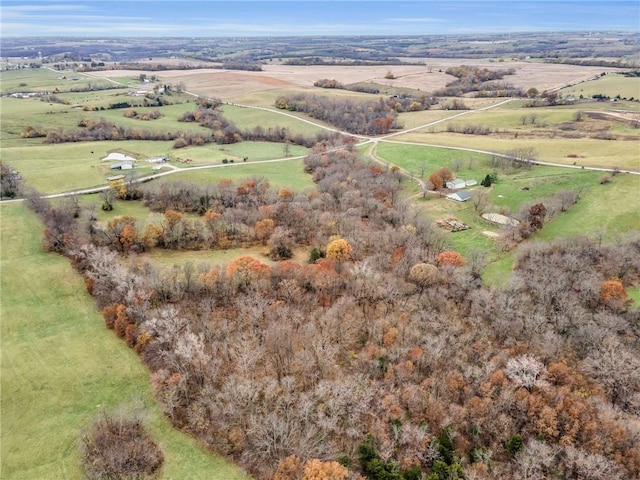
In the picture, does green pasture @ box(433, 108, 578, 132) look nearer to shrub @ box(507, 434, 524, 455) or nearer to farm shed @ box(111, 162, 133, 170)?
farm shed @ box(111, 162, 133, 170)

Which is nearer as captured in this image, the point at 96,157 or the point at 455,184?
the point at 455,184

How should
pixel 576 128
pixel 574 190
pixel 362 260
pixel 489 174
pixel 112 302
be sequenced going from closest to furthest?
pixel 112 302
pixel 362 260
pixel 574 190
pixel 489 174
pixel 576 128

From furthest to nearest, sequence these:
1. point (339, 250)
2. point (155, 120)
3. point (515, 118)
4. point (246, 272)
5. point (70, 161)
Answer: point (155, 120)
point (515, 118)
point (70, 161)
point (339, 250)
point (246, 272)

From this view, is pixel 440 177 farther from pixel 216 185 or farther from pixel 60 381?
pixel 60 381

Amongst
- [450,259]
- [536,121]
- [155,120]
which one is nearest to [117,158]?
[155,120]

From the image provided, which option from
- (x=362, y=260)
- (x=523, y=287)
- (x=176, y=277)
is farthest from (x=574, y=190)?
(x=176, y=277)

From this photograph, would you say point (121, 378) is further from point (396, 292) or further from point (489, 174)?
point (489, 174)

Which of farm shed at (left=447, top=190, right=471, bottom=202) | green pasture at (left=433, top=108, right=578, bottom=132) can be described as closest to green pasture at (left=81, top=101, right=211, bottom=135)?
green pasture at (left=433, top=108, right=578, bottom=132)
